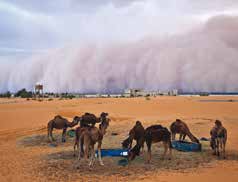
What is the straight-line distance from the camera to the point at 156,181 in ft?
28.1

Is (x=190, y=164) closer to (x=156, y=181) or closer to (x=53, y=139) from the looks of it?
(x=156, y=181)

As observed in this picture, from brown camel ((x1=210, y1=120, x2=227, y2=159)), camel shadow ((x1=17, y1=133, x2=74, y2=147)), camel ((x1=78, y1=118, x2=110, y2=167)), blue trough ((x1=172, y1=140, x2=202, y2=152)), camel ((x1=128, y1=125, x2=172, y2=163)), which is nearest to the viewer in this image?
camel ((x1=78, y1=118, x2=110, y2=167))

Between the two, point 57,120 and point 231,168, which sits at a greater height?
point 57,120

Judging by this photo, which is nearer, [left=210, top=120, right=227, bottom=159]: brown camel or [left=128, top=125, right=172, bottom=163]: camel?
[left=128, top=125, right=172, bottom=163]: camel

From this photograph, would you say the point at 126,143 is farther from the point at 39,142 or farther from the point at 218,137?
the point at 39,142

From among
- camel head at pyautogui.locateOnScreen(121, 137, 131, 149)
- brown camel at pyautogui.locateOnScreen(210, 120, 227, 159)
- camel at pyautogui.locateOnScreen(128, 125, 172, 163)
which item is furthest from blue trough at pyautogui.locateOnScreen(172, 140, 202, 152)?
camel head at pyautogui.locateOnScreen(121, 137, 131, 149)

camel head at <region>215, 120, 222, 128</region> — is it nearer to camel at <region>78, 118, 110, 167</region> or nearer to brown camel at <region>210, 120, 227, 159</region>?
brown camel at <region>210, 120, 227, 159</region>

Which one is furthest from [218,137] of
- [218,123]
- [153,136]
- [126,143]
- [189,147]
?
[126,143]

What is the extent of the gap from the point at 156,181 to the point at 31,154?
603cm

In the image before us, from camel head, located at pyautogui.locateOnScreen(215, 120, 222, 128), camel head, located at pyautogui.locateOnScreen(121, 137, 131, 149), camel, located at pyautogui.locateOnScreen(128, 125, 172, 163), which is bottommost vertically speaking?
camel head, located at pyautogui.locateOnScreen(121, 137, 131, 149)

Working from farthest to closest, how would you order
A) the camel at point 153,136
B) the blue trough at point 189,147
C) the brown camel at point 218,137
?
the blue trough at point 189,147
the brown camel at point 218,137
the camel at point 153,136

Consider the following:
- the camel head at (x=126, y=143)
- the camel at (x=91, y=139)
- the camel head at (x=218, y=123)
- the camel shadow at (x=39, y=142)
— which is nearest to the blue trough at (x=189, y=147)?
the camel head at (x=218, y=123)

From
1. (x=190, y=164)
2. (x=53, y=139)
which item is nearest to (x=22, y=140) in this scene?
(x=53, y=139)

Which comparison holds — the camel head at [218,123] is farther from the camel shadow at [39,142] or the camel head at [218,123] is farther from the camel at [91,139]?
the camel shadow at [39,142]
